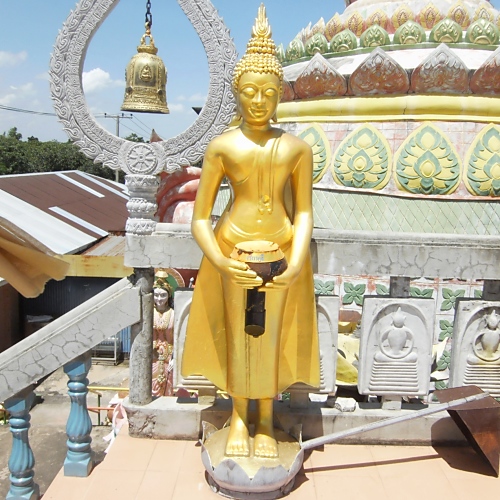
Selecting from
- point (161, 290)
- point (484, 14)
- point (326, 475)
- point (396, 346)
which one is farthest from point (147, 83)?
point (484, 14)

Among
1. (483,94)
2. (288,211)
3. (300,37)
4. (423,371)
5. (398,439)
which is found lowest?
(398,439)

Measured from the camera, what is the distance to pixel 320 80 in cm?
575

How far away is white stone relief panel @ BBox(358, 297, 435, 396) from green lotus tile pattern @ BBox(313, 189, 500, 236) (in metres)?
2.69

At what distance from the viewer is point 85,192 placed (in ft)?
58.6

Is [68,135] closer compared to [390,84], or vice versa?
[68,135]

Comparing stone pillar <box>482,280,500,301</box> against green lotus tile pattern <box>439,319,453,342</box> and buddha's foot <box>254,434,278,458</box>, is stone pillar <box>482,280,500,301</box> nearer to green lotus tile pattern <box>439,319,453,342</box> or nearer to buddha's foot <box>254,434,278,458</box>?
buddha's foot <box>254,434,278,458</box>

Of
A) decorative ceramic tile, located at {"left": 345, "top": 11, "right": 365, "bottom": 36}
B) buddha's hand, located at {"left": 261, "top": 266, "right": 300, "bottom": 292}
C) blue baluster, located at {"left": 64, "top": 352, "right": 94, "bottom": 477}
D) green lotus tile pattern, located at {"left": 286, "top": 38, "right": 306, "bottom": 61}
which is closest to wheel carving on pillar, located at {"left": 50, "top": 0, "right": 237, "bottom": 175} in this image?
buddha's hand, located at {"left": 261, "top": 266, "right": 300, "bottom": 292}

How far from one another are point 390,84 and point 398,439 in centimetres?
383

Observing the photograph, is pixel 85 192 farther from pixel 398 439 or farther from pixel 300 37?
pixel 398 439

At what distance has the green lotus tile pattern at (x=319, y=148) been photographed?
581 centimetres

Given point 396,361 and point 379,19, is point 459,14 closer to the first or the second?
point 379,19

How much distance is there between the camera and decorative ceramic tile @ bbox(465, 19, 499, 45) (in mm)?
6023

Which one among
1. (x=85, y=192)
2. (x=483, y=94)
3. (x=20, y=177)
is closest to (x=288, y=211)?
(x=483, y=94)

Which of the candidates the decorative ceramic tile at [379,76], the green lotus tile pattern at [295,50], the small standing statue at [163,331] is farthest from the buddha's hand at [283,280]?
the green lotus tile pattern at [295,50]
